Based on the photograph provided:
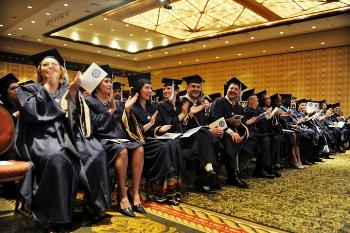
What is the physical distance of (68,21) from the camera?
12.2 metres

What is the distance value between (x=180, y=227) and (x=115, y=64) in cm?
1810

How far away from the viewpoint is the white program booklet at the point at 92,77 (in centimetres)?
336

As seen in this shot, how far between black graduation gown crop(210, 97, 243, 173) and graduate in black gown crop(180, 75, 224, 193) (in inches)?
6.5

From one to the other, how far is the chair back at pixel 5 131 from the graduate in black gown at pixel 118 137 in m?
0.81

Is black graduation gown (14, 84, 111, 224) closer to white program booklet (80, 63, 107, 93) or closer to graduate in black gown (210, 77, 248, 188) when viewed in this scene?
white program booklet (80, 63, 107, 93)

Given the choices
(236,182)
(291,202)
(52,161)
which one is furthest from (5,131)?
(291,202)

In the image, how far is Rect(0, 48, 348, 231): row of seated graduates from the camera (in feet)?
13.1

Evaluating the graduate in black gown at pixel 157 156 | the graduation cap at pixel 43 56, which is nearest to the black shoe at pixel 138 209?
the graduate in black gown at pixel 157 156

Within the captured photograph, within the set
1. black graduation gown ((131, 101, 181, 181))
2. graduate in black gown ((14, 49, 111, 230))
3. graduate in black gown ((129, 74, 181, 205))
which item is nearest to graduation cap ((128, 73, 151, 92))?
graduate in black gown ((129, 74, 181, 205))

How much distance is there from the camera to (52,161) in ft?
8.46

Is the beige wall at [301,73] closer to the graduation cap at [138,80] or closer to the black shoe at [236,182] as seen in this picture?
the black shoe at [236,182]

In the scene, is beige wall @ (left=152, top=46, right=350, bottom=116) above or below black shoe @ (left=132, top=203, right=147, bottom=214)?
above

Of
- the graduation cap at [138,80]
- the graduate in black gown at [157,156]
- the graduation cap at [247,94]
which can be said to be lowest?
the graduate in black gown at [157,156]

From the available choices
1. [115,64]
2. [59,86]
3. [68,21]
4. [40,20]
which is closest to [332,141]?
[59,86]
